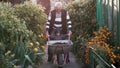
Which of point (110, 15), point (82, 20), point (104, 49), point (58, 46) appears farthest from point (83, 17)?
point (104, 49)

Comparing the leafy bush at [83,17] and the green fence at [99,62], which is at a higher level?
the leafy bush at [83,17]

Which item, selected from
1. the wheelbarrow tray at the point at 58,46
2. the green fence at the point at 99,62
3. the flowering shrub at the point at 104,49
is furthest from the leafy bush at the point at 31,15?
the green fence at the point at 99,62

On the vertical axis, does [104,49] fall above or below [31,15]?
below

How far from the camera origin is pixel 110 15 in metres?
11.3

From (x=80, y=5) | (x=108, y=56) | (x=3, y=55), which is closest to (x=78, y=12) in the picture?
(x=80, y=5)

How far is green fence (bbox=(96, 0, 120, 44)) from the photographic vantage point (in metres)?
9.83

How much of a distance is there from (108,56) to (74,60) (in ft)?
12.6

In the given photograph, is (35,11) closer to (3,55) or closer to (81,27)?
(81,27)

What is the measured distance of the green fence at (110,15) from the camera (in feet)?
32.2

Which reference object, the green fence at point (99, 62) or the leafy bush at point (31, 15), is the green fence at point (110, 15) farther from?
the leafy bush at point (31, 15)

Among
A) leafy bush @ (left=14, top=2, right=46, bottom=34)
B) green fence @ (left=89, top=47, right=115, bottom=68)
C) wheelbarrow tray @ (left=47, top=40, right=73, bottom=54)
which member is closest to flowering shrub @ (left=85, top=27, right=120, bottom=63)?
green fence @ (left=89, top=47, right=115, bottom=68)

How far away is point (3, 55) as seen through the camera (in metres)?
6.52

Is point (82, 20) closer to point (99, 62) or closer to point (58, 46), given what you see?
point (58, 46)

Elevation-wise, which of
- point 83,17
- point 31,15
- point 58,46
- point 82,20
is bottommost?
point 58,46
